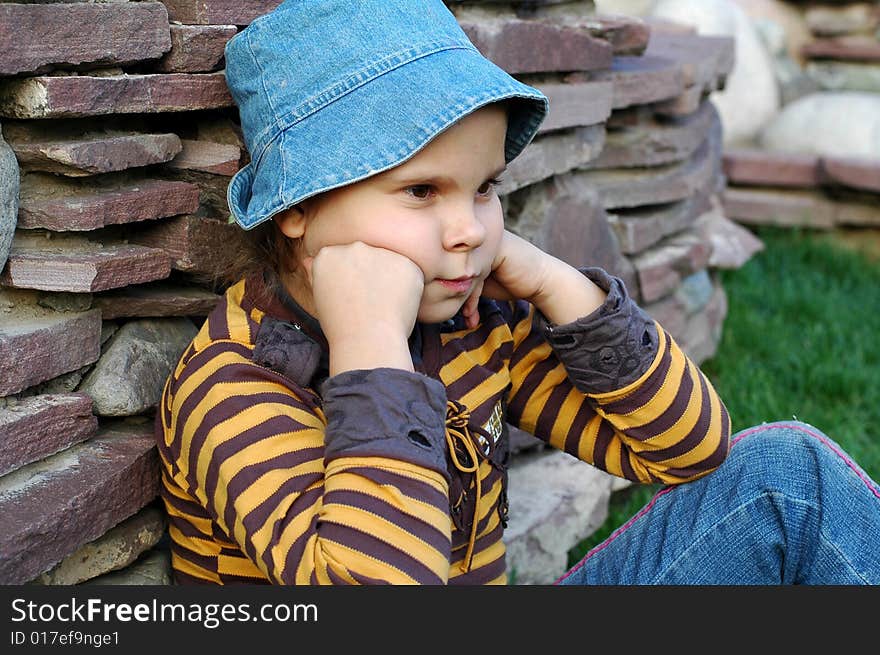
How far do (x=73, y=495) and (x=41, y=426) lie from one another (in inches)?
4.3

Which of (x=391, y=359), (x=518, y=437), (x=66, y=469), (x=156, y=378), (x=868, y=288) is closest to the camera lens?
(x=391, y=359)

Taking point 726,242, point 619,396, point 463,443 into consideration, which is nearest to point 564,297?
point 619,396

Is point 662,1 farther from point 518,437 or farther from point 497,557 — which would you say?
point 497,557

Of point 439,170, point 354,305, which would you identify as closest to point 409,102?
point 439,170

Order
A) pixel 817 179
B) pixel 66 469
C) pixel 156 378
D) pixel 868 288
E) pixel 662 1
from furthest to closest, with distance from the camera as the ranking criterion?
pixel 662 1 → pixel 817 179 → pixel 868 288 → pixel 156 378 → pixel 66 469

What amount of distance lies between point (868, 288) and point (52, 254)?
3.77 m

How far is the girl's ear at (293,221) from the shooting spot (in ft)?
5.34

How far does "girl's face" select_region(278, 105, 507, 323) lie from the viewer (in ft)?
5.06

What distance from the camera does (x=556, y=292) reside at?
1.82 meters

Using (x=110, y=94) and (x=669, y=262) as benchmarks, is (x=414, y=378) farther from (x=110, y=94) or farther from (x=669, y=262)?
(x=669, y=262)

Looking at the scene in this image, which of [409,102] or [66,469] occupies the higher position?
[409,102]

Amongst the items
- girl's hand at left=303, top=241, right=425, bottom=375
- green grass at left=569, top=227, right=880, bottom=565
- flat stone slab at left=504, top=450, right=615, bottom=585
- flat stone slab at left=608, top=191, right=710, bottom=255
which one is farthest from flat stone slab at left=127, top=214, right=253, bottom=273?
flat stone slab at left=608, top=191, right=710, bottom=255

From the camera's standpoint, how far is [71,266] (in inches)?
64.1

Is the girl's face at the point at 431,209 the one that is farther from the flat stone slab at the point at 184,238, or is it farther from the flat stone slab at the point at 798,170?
the flat stone slab at the point at 798,170
